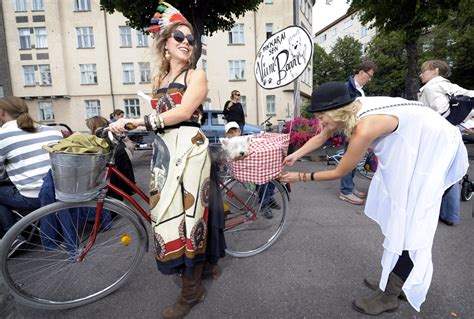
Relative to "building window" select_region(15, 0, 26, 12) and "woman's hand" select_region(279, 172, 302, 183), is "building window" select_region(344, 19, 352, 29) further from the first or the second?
"woman's hand" select_region(279, 172, 302, 183)

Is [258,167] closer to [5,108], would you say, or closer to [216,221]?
[216,221]

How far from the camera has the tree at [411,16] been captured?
335 inches

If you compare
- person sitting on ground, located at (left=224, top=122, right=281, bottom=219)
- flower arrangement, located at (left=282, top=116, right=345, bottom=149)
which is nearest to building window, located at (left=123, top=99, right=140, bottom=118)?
flower arrangement, located at (left=282, top=116, right=345, bottom=149)

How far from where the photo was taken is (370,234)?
2.91m

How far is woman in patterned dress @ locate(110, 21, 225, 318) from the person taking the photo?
5.48ft

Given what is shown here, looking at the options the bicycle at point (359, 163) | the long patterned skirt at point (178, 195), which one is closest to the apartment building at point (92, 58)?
the bicycle at point (359, 163)

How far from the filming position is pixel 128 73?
22.2 m

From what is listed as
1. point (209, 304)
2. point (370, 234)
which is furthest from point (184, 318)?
point (370, 234)

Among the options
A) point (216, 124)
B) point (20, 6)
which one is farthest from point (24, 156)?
point (20, 6)

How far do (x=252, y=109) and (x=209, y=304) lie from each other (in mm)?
21511

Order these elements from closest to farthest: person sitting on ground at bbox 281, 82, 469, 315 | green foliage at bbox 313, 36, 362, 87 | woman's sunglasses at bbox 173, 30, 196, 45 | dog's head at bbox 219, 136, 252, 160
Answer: person sitting on ground at bbox 281, 82, 469, 315 < woman's sunglasses at bbox 173, 30, 196, 45 < dog's head at bbox 219, 136, 252, 160 < green foliage at bbox 313, 36, 362, 87

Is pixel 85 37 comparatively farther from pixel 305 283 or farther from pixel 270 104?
pixel 305 283

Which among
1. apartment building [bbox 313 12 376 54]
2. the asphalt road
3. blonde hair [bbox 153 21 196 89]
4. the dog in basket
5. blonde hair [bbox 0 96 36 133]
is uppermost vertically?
apartment building [bbox 313 12 376 54]

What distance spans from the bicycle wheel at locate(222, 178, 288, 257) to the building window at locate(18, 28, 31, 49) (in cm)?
2732
